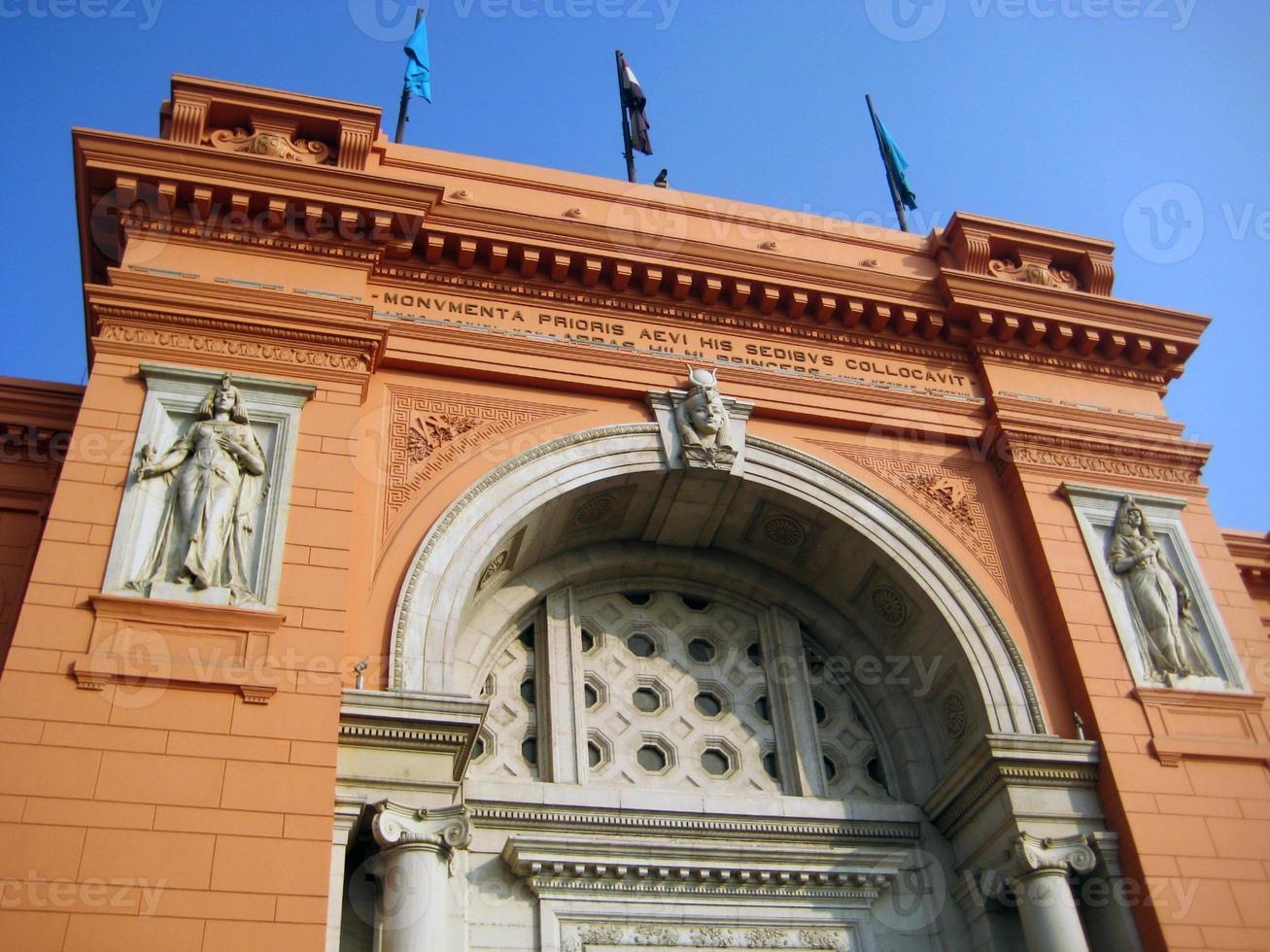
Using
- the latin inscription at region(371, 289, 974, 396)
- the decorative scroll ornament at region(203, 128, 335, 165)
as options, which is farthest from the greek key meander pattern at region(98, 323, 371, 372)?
the decorative scroll ornament at region(203, 128, 335, 165)

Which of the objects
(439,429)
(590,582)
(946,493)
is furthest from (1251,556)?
(439,429)

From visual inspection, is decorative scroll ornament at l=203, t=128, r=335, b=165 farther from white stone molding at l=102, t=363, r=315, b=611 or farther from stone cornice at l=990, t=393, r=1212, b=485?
stone cornice at l=990, t=393, r=1212, b=485

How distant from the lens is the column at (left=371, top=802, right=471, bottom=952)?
27.5 feet

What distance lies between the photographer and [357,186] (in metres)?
11.4

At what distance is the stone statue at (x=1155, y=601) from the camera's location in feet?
37.0

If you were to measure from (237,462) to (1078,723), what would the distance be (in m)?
7.29

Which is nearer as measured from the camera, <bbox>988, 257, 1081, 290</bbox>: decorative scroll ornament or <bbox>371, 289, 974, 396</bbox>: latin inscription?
<bbox>371, 289, 974, 396</bbox>: latin inscription

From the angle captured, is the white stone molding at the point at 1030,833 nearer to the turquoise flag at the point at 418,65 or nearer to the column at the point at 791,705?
the column at the point at 791,705

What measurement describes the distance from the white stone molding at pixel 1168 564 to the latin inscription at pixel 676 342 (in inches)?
70.0

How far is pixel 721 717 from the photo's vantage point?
12.0 meters

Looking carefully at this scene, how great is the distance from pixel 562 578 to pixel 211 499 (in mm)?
3767

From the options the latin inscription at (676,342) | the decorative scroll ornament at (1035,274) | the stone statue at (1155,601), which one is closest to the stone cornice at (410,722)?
the latin inscription at (676,342)

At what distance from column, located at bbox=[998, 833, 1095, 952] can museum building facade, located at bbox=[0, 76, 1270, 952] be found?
4 centimetres

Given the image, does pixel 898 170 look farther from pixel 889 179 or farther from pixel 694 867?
pixel 694 867
